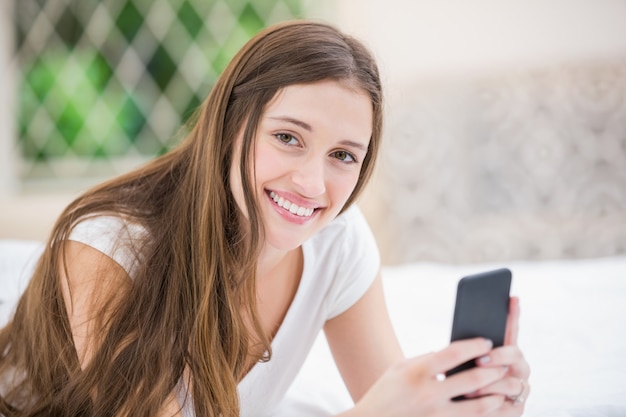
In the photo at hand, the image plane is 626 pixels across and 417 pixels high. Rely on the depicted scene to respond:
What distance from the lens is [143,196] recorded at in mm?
1283

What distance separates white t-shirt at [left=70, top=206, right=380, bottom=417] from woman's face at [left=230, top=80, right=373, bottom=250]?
244 millimetres

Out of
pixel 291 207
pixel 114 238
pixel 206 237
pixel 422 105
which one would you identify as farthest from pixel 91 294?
pixel 422 105

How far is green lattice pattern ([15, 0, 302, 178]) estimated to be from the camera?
3.15m

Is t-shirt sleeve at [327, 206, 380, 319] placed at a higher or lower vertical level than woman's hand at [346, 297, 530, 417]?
higher

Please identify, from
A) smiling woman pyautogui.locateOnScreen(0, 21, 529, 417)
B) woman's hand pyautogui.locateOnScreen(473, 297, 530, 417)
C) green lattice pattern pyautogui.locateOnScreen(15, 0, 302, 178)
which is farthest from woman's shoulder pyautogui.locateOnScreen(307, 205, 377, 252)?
green lattice pattern pyautogui.locateOnScreen(15, 0, 302, 178)

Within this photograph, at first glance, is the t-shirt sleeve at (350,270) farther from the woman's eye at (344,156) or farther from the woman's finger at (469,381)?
the woman's finger at (469,381)

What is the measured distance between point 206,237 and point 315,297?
0.34 m

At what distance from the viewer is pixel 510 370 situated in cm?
96

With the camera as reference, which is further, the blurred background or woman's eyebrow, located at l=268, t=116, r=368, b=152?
the blurred background

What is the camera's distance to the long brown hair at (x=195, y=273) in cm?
112

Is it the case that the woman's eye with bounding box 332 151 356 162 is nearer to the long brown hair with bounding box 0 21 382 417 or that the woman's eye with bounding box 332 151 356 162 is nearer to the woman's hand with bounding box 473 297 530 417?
the long brown hair with bounding box 0 21 382 417

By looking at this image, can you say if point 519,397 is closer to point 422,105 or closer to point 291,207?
point 291,207

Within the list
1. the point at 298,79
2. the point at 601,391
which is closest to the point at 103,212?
the point at 298,79

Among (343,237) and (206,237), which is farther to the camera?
(343,237)
